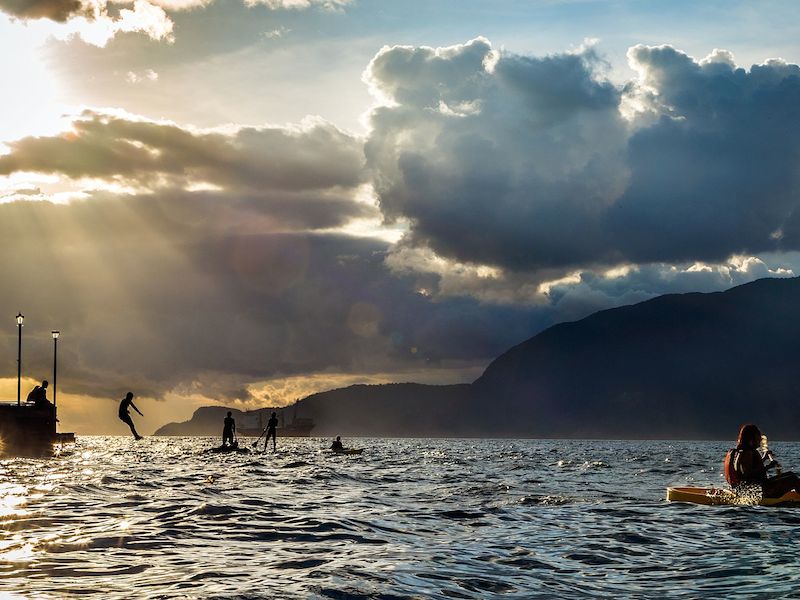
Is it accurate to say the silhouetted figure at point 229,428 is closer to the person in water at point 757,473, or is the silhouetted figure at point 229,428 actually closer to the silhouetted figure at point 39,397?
the silhouetted figure at point 39,397

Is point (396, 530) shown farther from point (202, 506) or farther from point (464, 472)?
point (464, 472)

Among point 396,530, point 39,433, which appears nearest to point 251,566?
point 396,530

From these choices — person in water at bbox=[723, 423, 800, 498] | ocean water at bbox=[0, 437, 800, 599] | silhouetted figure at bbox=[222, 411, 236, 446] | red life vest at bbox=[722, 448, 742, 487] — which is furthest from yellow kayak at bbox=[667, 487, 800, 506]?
silhouetted figure at bbox=[222, 411, 236, 446]

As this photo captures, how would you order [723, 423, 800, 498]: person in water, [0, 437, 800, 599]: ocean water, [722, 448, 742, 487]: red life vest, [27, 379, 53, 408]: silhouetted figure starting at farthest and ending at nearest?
[27, 379, 53, 408]: silhouetted figure → [722, 448, 742, 487]: red life vest → [723, 423, 800, 498]: person in water → [0, 437, 800, 599]: ocean water

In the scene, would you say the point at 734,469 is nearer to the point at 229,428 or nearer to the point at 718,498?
the point at 718,498

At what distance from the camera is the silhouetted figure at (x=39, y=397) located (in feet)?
195

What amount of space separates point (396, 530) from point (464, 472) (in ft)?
78.2

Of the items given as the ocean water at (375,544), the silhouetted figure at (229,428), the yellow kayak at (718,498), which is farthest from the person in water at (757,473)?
the silhouetted figure at (229,428)

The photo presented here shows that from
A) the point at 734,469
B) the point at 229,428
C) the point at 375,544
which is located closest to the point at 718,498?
the point at 734,469

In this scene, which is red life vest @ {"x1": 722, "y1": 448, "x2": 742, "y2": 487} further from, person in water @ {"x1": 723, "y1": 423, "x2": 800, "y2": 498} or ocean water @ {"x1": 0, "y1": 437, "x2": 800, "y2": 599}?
ocean water @ {"x1": 0, "y1": 437, "x2": 800, "y2": 599}

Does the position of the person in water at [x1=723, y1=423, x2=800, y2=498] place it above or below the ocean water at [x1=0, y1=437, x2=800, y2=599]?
above

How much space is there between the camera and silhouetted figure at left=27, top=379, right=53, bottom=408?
59.3 meters

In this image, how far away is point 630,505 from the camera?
2542cm

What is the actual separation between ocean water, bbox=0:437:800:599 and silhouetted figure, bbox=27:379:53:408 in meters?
32.0
